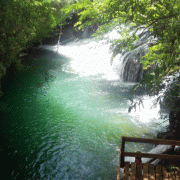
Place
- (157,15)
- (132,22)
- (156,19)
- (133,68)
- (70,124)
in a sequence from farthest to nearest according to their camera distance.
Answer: (133,68)
(70,124)
(132,22)
(157,15)
(156,19)

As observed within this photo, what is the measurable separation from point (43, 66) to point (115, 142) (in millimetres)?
13419

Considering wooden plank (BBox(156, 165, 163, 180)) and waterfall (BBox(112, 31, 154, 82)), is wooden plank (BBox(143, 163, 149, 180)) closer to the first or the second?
wooden plank (BBox(156, 165, 163, 180))

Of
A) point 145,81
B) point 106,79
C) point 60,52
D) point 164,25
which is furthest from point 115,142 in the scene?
point 60,52

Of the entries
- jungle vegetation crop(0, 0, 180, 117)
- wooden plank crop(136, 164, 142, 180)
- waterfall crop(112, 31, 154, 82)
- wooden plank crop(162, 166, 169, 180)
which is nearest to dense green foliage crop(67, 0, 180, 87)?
jungle vegetation crop(0, 0, 180, 117)

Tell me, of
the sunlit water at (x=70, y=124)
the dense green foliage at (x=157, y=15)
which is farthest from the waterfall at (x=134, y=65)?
the dense green foliage at (x=157, y=15)

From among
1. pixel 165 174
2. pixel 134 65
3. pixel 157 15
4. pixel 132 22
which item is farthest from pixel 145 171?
pixel 134 65

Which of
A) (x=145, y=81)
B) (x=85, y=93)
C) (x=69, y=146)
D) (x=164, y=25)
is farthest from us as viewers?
(x=85, y=93)

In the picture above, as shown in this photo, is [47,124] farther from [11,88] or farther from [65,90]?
[11,88]

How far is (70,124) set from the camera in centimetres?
904

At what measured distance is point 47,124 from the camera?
895 cm

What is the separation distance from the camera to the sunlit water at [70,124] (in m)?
6.34

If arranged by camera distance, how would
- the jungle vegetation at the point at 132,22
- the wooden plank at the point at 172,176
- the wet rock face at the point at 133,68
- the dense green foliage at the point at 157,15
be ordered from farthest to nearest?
the wet rock face at the point at 133,68 → the jungle vegetation at the point at 132,22 → the dense green foliage at the point at 157,15 → the wooden plank at the point at 172,176

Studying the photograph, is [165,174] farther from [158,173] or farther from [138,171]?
[138,171]

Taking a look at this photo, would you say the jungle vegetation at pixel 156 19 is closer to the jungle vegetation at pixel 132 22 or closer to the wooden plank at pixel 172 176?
the jungle vegetation at pixel 132 22
